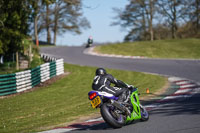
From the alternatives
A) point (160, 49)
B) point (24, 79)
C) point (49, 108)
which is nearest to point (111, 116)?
point (49, 108)

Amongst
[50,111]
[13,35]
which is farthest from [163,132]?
[13,35]

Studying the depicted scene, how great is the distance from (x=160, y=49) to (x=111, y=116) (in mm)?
34784

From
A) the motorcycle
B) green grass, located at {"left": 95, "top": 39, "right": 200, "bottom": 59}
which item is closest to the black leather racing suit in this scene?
the motorcycle

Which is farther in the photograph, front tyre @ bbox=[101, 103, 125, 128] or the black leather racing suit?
Result: the black leather racing suit

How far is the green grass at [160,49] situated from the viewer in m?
37.3

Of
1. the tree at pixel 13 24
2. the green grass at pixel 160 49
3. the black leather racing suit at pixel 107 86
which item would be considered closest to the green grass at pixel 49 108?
the black leather racing suit at pixel 107 86

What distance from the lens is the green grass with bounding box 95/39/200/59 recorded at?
1469 inches

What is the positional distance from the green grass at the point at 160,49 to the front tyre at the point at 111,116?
96.2 ft

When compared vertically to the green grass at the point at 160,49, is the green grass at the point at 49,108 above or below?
below

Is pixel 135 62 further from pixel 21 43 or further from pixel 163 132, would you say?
pixel 163 132

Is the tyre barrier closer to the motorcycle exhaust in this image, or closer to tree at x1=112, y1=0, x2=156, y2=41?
the motorcycle exhaust

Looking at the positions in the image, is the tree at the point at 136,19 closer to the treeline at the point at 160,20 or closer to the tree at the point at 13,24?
the treeline at the point at 160,20

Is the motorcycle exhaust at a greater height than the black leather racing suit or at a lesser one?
lesser

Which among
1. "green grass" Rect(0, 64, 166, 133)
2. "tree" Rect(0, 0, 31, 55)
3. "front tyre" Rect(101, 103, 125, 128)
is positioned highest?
"tree" Rect(0, 0, 31, 55)
